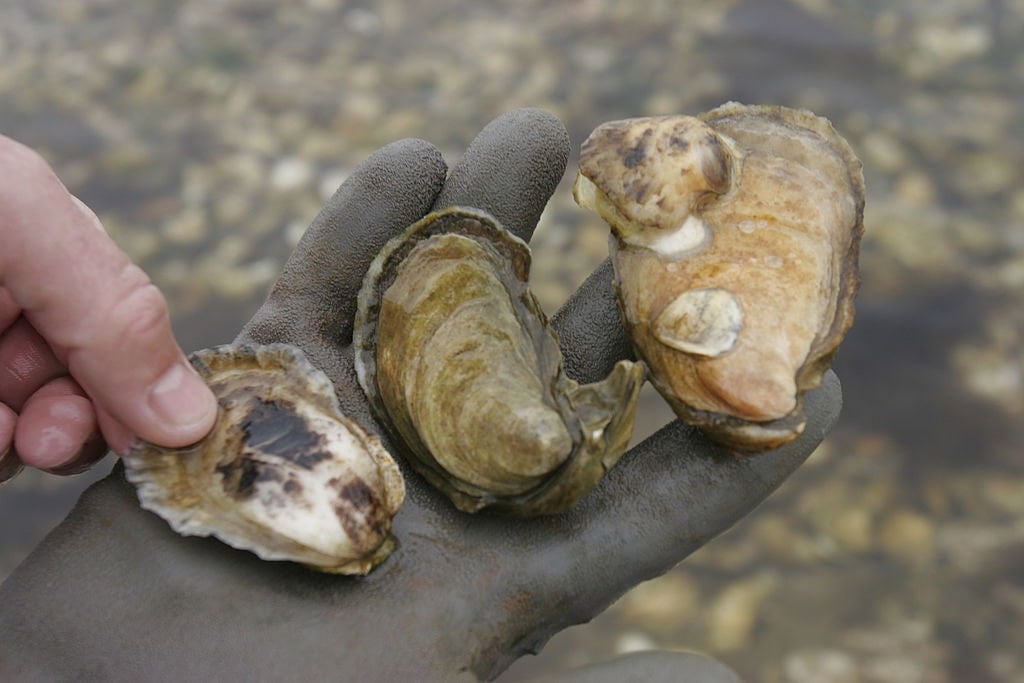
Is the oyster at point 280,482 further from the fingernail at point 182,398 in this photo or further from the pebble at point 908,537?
the pebble at point 908,537

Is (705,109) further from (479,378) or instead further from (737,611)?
(479,378)

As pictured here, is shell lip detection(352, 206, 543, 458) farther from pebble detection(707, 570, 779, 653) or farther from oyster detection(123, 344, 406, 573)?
pebble detection(707, 570, 779, 653)

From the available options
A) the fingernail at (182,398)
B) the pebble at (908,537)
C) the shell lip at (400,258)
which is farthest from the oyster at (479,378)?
the pebble at (908,537)

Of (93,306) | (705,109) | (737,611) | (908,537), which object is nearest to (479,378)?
(93,306)

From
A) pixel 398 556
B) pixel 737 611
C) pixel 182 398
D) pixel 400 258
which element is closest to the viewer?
pixel 182 398

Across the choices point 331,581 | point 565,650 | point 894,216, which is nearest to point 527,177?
point 331,581

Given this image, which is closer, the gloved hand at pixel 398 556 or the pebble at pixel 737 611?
the gloved hand at pixel 398 556

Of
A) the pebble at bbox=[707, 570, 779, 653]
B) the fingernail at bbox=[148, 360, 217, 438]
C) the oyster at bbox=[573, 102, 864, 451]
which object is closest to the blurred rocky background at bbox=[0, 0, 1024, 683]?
the pebble at bbox=[707, 570, 779, 653]
